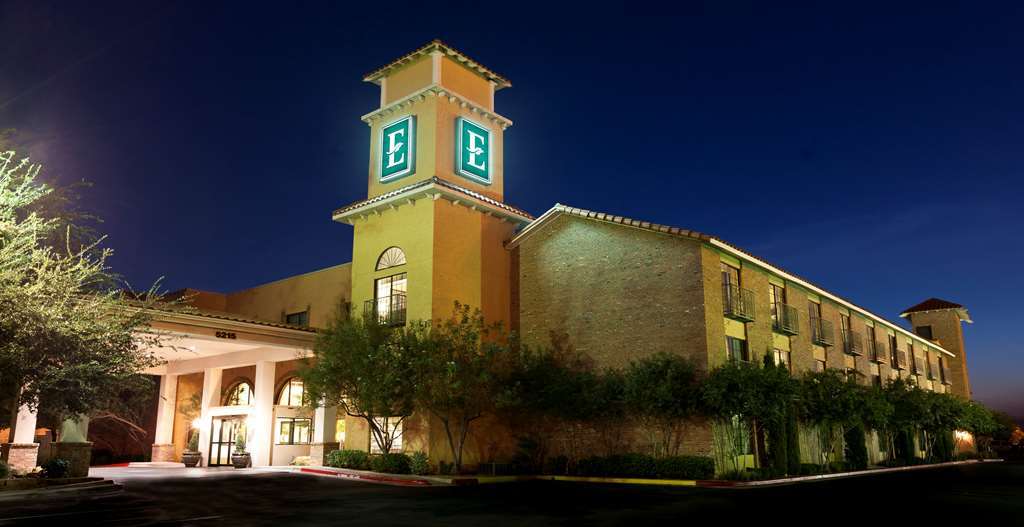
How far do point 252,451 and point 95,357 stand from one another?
47.7 feet

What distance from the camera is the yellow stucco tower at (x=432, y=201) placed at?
2989 cm

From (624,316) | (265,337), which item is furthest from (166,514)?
(624,316)

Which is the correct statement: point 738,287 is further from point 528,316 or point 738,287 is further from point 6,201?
point 6,201

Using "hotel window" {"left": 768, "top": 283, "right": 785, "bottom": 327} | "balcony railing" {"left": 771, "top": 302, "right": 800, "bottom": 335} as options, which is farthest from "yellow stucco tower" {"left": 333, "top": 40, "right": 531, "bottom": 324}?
"balcony railing" {"left": 771, "top": 302, "right": 800, "bottom": 335}

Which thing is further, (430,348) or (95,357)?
(430,348)

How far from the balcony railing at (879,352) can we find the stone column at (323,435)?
29.0 meters

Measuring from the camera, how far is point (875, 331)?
43.6 metres

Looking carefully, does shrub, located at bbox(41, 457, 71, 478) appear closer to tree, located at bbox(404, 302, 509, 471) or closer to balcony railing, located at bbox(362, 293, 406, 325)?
tree, located at bbox(404, 302, 509, 471)

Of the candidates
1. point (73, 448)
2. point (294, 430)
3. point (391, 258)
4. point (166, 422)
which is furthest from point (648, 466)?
point (166, 422)

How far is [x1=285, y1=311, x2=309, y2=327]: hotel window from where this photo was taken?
123ft

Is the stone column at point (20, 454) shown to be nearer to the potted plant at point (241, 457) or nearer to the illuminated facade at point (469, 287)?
the illuminated facade at point (469, 287)

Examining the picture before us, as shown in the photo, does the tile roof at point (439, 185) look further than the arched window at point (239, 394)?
No

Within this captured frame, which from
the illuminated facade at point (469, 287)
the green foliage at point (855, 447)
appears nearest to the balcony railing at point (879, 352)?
the illuminated facade at point (469, 287)

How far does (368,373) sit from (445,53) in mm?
13939
